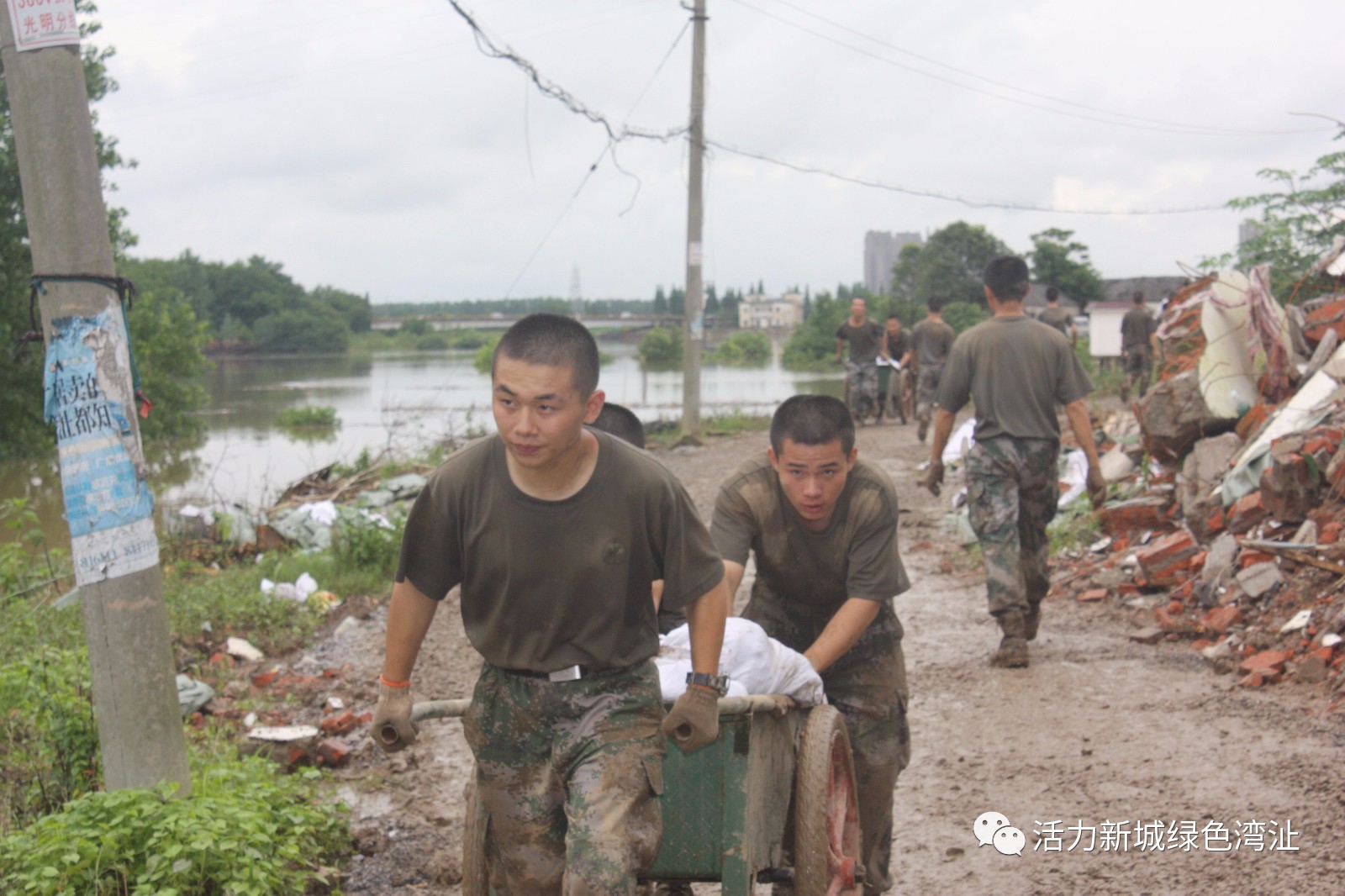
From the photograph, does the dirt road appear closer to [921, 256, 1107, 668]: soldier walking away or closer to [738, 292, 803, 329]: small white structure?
[921, 256, 1107, 668]: soldier walking away

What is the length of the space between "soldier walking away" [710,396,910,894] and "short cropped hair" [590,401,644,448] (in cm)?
72

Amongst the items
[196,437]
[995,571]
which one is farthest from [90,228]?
[196,437]

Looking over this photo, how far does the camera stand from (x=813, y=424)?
140 inches

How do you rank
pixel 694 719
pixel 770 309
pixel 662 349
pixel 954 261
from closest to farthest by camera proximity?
1. pixel 694 719
2. pixel 662 349
3. pixel 954 261
4. pixel 770 309

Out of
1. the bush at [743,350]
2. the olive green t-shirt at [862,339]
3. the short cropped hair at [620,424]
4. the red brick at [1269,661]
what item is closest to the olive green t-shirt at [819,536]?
the short cropped hair at [620,424]

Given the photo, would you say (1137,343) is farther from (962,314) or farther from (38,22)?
(962,314)

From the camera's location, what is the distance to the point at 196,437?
20281 millimetres

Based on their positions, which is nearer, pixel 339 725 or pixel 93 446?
pixel 93 446

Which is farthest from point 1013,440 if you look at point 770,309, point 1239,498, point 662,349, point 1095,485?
point 770,309

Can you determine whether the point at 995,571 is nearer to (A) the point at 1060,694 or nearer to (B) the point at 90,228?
(A) the point at 1060,694

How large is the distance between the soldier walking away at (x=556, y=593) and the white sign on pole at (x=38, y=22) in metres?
1.88

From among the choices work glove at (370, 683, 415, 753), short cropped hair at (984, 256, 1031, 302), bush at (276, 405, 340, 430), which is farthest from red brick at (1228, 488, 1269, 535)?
bush at (276, 405, 340, 430)

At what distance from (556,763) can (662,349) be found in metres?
47.9

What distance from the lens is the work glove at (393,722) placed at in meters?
2.79
